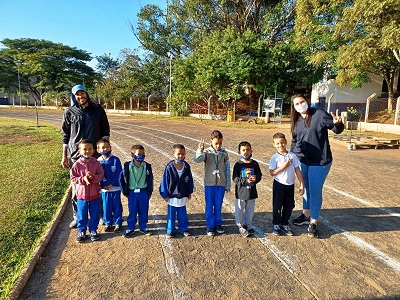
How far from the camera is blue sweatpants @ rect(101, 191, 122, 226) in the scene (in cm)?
379

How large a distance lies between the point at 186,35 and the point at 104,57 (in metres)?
31.3

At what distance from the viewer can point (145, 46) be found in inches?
1321

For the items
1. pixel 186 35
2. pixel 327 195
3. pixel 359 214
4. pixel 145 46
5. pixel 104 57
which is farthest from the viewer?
pixel 104 57

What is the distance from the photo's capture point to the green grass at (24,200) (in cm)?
309

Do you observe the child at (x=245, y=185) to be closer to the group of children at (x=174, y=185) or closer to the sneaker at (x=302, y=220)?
the group of children at (x=174, y=185)

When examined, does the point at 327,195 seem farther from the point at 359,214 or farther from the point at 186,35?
the point at 186,35

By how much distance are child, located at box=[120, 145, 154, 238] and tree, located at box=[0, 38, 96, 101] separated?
42.3 meters

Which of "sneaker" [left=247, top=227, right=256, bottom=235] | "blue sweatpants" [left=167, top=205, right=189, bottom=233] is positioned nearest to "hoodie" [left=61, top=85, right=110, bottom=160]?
"blue sweatpants" [left=167, top=205, right=189, bottom=233]

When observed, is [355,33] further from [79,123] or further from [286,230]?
[79,123]

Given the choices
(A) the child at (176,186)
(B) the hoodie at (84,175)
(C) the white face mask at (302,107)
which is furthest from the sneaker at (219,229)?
(C) the white face mask at (302,107)

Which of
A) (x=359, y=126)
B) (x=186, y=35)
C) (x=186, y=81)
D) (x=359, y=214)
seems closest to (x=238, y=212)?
(x=359, y=214)

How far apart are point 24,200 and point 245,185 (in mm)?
3825

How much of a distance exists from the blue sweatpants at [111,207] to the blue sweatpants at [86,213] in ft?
0.46

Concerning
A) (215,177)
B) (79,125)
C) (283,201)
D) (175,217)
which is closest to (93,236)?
(175,217)
